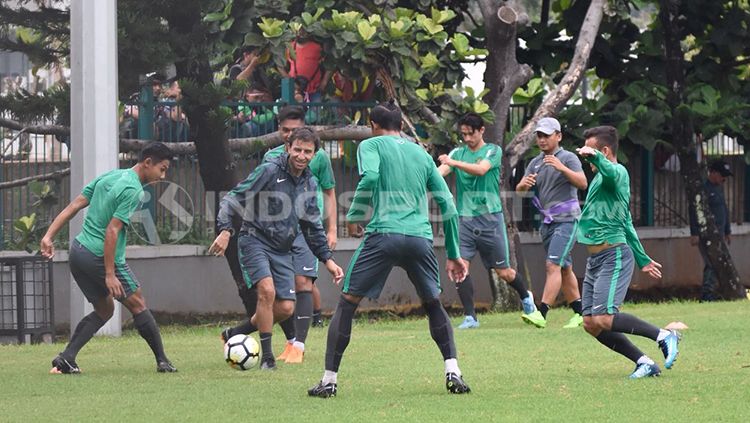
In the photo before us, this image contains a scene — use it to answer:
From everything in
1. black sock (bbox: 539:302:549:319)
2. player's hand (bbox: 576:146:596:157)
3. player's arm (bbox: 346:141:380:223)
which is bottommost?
black sock (bbox: 539:302:549:319)

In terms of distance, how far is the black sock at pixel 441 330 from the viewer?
31.6ft

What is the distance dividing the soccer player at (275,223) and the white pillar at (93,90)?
3934mm

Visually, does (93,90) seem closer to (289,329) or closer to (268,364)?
(289,329)

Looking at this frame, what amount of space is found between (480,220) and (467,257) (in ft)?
1.38

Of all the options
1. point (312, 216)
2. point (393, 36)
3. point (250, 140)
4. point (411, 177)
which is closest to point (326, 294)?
point (250, 140)

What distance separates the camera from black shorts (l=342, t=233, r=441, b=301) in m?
9.52

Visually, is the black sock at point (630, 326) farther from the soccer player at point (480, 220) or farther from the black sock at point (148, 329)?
the soccer player at point (480, 220)

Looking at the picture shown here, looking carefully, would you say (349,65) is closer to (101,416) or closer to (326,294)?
(326,294)

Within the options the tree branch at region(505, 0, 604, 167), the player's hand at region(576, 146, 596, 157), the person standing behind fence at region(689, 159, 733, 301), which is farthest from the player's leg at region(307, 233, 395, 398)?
the person standing behind fence at region(689, 159, 733, 301)

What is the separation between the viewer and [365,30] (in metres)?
17.4

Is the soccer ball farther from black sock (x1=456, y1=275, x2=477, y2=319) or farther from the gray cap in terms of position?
black sock (x1=456, y1=275, x2=477, y2=319)

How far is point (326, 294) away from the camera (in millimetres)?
18656

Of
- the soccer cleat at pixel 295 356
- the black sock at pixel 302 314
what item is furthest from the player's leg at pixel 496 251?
the soccer cleat at pixel 295 356

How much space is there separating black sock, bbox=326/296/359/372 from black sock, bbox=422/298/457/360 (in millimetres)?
494
